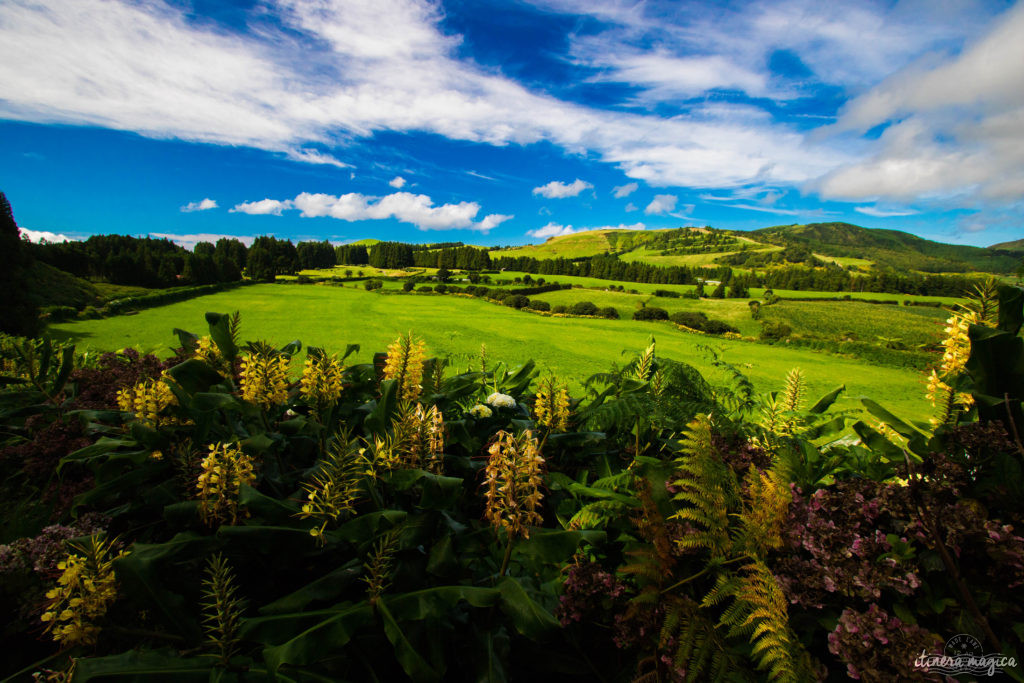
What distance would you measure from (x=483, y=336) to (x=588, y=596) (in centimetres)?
2593

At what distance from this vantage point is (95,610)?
4.10ft

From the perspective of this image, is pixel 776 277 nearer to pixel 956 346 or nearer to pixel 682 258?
pixel 682 258

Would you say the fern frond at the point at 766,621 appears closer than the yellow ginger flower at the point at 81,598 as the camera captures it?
Yes

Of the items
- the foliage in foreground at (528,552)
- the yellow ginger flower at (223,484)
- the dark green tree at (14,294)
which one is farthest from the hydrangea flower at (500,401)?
the dark green tree at (14,294)

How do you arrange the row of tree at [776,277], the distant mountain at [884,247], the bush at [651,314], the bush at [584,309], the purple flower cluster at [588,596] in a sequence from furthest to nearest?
the distant mountain at [884,247] < the row of tree at [776,277] < the bush at [584,309] < the bush at [651,314] < the purple flower cluster at [588,596]

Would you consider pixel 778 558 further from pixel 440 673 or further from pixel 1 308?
pixel 1 308

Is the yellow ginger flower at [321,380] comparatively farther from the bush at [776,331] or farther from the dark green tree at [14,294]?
the bush at [776,331]

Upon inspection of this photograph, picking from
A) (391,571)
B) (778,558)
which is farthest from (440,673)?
(778,558)

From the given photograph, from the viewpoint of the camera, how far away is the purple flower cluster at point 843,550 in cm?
102

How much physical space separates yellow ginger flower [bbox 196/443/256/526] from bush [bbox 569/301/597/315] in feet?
145

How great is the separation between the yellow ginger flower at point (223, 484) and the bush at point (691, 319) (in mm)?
42337

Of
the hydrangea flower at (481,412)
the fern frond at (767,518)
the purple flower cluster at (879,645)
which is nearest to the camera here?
the purple flower cluster at (879,645)

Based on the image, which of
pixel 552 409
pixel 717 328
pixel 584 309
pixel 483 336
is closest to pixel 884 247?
pixel 717 328

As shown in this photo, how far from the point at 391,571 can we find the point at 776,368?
84.7 ft
